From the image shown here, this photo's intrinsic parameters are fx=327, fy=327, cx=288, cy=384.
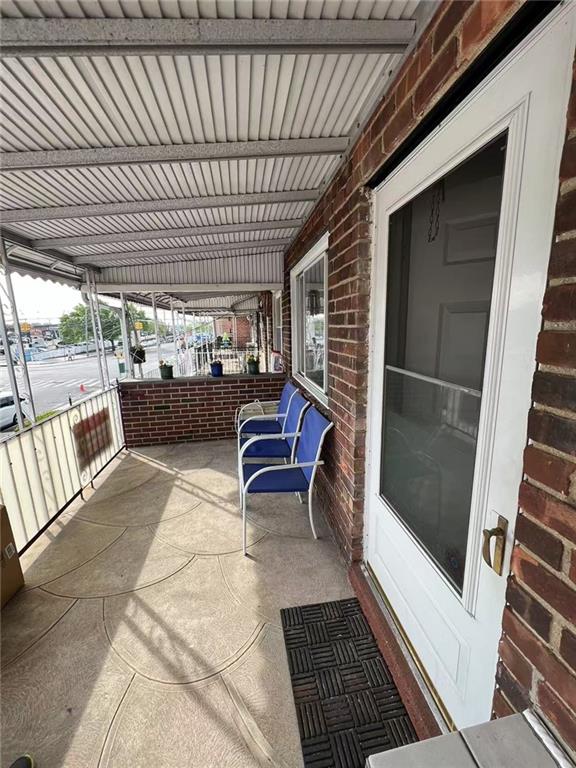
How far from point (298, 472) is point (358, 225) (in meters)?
1.74

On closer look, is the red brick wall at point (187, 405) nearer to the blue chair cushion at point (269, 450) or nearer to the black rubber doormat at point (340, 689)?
the blue chair cushion at point (269, 450)

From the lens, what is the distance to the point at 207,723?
131 cm

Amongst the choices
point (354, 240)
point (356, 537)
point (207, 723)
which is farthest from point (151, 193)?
point (207, 723)

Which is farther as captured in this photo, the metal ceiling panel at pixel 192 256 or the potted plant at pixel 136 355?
the potted plant at pixel 136 355

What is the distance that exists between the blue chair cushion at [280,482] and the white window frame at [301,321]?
0.60 m

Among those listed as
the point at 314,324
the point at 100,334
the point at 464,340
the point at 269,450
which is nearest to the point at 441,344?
the point at 464,340

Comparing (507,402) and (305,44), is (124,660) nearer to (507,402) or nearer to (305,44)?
(507,402)

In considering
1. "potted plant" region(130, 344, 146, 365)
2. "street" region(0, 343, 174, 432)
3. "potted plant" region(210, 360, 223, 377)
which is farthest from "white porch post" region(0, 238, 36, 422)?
"street" region(0, 343, 174, 432)

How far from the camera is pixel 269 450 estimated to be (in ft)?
10.1

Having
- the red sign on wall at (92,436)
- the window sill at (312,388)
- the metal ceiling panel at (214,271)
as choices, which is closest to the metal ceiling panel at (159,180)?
the window sill at (312,388)

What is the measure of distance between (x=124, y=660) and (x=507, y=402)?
2.01 metres

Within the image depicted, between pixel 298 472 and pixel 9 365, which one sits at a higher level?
pixel 9 365

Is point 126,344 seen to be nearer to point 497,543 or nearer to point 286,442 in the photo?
point 286,442

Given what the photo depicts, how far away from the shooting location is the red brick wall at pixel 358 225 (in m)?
0.93
